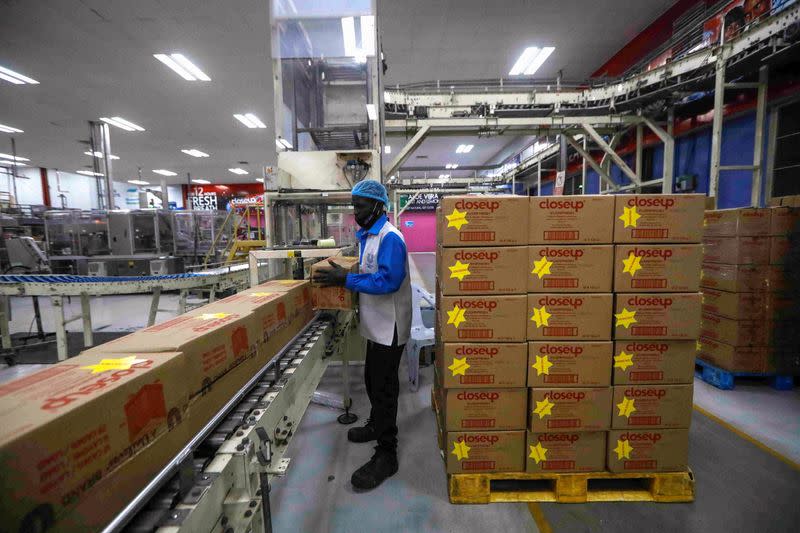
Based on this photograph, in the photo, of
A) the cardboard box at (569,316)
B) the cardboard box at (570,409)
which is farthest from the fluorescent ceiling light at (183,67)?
the cardboard box at (570,409)

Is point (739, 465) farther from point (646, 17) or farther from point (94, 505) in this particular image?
point (646, 17)

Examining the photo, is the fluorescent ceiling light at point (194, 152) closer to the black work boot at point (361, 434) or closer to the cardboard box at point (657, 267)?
the black work boot at point (361, 434)

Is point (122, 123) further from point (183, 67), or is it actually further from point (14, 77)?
point (183, 67)

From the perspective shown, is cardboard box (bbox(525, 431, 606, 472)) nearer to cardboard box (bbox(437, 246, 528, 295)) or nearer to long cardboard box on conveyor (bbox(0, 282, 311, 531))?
cardboard box (bbox(437, 246, 528, 295))

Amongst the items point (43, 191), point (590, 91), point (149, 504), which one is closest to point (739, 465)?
point (149, 504)

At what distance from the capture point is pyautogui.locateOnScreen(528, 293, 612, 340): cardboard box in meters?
2.02

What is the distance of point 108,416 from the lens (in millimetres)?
812

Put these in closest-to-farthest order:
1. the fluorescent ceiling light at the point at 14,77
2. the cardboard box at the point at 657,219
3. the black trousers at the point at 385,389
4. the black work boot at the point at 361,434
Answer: the cardboard box at the point at 657,219
the black trousers at the point at 385,389
the black work boot at the point at 361,434
the fluorescent ceiling light at the point at 14,77

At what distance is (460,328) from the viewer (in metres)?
2.06

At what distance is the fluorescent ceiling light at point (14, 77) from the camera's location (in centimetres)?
655

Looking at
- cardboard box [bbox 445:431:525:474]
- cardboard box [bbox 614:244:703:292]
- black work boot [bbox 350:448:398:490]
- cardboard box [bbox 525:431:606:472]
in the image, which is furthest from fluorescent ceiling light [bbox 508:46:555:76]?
black work boot [bbox 350:448:398:490]

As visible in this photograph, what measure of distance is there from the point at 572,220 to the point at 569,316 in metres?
0.58

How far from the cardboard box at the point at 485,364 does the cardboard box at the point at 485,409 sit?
2.7 inches

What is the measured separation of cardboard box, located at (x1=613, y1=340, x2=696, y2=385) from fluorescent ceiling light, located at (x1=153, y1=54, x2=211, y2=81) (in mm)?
8297
